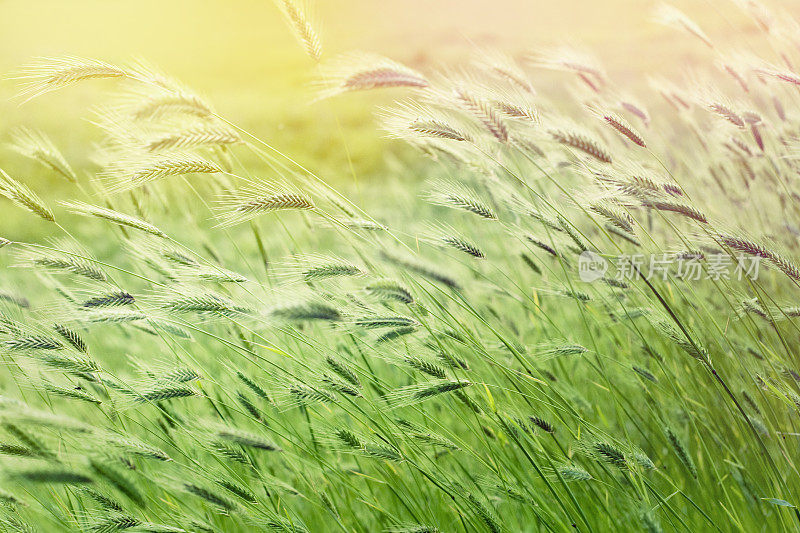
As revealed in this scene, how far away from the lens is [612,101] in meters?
1.32

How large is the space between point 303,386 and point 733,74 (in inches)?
49.8

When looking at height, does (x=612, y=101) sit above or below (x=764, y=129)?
above

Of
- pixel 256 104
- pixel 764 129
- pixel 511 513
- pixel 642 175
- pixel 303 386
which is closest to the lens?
pixel 303 386

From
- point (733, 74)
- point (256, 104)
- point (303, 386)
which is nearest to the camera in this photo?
point (303, 386)

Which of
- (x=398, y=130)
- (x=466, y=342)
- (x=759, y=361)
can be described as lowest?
(x=759, y=361)

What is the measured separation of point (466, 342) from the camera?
2.61ft

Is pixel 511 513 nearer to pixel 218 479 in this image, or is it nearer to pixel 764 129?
pixel 218 479

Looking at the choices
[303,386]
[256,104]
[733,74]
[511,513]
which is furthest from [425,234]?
[256,104]

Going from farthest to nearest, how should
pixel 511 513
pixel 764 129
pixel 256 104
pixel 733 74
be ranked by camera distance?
pixel 256 104, pixel 764 129, pixel 733 74, pixel 511 513

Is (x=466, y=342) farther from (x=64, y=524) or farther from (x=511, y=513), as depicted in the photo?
(x=64, y=524)

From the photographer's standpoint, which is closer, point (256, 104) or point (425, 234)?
point (425, 234)

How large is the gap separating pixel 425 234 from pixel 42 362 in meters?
0.59

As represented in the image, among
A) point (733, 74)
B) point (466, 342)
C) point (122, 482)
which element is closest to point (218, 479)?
point (122, 482)

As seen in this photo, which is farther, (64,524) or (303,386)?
(64,524)
